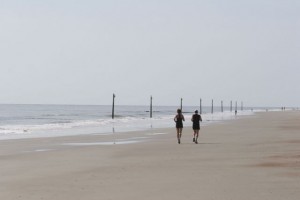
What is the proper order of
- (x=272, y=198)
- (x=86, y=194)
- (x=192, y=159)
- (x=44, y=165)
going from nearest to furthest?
(x=272, y=198), (x=86, y=194), (x=44, y=165), (x=192, y=159)

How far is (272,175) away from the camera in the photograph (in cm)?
1198

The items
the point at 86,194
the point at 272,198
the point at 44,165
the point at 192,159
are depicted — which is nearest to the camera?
the point at 272,198

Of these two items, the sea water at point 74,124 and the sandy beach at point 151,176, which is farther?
the sea water at point 74,124

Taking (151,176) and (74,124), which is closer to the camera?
(151,176)

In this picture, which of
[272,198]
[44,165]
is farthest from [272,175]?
[44,165]

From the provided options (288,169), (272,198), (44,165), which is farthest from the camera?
(44,165)

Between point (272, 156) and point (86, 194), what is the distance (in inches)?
349

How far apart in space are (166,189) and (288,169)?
14.3 feet

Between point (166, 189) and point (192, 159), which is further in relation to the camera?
point (192, 159)

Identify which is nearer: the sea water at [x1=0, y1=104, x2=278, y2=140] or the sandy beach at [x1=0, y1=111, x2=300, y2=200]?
the sandy beach at [x1=0, y1=111, x2=300, y2=200]

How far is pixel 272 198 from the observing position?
9.13m

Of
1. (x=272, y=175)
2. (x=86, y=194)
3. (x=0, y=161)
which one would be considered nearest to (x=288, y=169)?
(x=272, y=175)

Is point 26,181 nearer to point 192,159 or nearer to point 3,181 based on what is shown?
point 3,181

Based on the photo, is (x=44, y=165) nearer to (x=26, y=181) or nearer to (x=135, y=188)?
(x=26, y=181)
